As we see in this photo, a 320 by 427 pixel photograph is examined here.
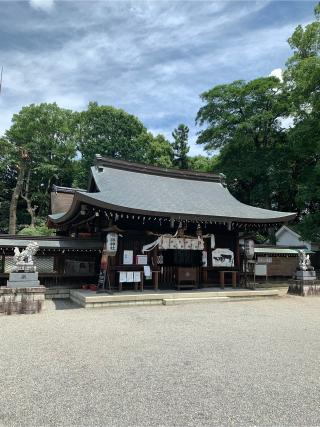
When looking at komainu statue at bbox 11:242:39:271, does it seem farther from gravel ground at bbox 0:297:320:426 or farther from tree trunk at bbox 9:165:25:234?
tree trunk at bbox 9:165:25:234

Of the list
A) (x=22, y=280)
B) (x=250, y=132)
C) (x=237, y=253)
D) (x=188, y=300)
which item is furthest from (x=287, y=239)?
(x=22, y=280)

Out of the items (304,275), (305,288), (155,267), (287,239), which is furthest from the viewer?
(287,239)

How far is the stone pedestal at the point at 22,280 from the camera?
375 inches

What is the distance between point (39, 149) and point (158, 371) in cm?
3393

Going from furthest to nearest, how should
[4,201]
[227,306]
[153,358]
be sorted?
[4,201], [227,306], [153,358]

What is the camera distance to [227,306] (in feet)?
36.5

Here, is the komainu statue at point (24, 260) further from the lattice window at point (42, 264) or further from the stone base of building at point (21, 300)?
the lattice window at point (42, 264)

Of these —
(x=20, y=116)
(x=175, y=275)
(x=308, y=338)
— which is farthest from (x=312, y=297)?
(x=20, y=116)

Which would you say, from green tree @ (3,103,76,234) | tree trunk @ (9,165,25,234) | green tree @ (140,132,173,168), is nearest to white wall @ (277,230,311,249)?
green tree @ (140,132,173,168)

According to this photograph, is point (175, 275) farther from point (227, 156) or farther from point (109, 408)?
point (227, 156)

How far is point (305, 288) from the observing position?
13812 millimetres

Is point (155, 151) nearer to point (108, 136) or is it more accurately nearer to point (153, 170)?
point (108, 136)

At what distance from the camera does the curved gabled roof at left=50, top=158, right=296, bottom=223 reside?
11.9 meters

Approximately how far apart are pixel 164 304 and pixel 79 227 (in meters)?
6.93
